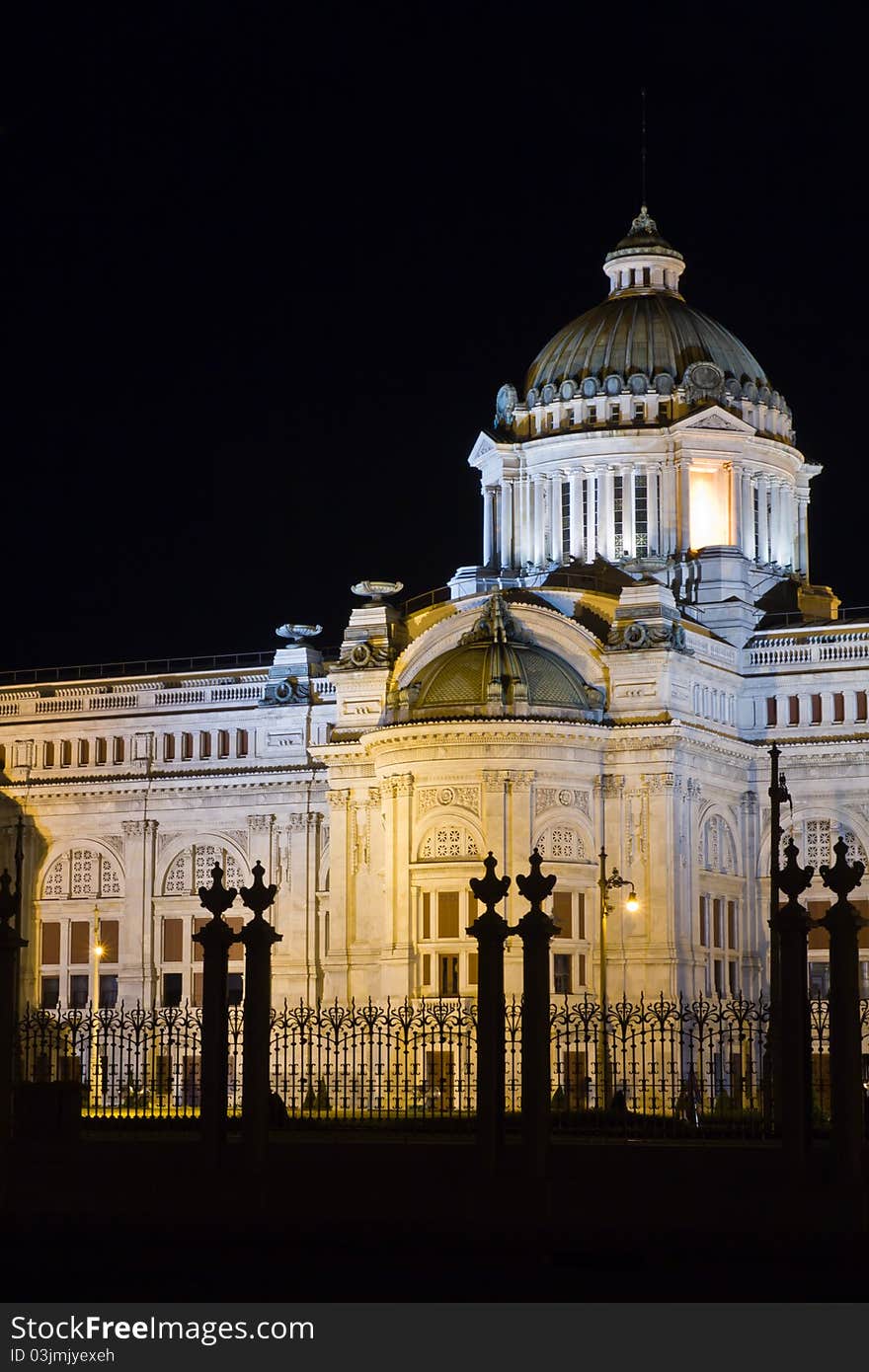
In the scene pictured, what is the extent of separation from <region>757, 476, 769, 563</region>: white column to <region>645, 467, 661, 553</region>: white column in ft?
13.2

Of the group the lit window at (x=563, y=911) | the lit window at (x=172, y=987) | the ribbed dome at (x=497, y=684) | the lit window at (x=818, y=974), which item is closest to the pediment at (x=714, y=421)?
the ribbed dome at (x=497, y=684)

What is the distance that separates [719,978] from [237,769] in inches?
744

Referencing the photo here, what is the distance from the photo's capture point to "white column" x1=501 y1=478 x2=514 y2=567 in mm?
98750

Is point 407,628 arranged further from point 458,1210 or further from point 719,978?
point 458,1210

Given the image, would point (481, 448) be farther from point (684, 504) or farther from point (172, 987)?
point (172, 987)

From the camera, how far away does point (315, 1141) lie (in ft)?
163

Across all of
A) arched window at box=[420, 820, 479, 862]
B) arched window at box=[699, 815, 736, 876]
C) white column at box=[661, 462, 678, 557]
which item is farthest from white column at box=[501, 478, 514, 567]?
arched window at box=[420, 820, 479, 862]

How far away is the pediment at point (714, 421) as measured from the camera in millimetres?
95312

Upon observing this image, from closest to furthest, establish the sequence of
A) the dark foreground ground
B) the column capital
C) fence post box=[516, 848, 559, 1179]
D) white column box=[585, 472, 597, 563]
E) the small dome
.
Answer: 1. the dark foreground ground
2. fence post box=[516, 848, 559, 1179]
3. the small dome
4. the column capital
5. white column box=[585, 472, 597, 563]

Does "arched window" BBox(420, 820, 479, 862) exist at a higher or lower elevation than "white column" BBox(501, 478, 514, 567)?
lower

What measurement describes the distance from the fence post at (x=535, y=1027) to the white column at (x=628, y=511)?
5248cm

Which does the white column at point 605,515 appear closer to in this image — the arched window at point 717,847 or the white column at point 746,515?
the white column at point 746,515

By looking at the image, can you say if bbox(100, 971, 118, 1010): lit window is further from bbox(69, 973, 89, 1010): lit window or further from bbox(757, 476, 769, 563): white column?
bbox(757, 476, 769, 563): white column
